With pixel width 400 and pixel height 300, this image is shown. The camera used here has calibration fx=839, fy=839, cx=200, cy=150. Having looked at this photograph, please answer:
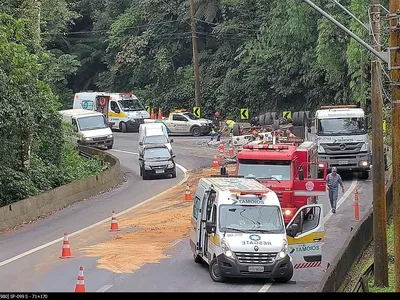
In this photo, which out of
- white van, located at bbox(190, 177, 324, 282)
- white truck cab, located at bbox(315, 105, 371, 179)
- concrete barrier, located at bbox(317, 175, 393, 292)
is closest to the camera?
concrete barrier, located at bbox(317, 175, 393, 292)

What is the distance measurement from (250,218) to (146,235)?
7475 mm

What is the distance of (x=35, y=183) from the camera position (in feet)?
113

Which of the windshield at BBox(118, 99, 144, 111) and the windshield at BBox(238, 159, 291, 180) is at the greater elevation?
the windshield at BBox(118, 99, 144, 111)

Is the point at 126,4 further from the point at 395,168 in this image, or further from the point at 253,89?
the point at 395,168

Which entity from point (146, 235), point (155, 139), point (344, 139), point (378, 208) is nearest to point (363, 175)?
point (344, 139)

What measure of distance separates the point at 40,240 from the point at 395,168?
44.7ft

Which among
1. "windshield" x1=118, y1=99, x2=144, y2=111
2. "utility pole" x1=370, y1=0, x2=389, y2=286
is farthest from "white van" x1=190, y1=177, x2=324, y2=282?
"windshield" x1=118, y1=99, x2=144, y2=111

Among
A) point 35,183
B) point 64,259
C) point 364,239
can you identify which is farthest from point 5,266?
point 35,183

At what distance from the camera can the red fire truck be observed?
975 inches

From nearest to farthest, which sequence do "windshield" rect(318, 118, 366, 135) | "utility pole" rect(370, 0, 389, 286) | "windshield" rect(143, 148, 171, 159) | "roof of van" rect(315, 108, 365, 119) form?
"utility pole" rect(370, 0, 389, 286) → "windshield" rect(318, 118, 366, 135) → "roof of van" rect(315, 108, 365, 119) → "windshield" rect(143, 148, 171, 159)

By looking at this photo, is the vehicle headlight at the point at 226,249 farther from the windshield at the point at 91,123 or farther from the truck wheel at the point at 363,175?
the windshield at the point at 91,123

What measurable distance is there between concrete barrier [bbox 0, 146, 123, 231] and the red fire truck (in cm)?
845

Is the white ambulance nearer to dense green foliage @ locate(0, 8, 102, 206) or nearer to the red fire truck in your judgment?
dense green foliage @ locate(0, 8, 102, 206)

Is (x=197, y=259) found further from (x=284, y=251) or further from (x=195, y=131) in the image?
(x=195, y=131)
